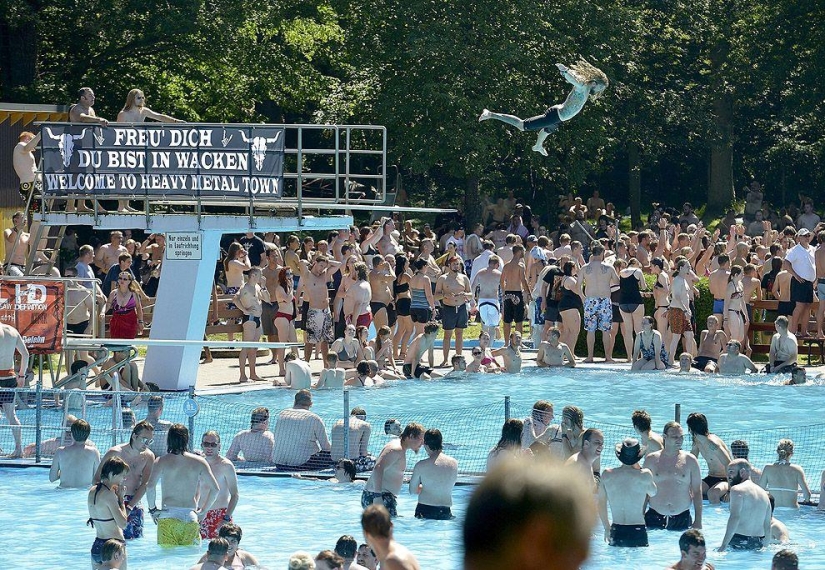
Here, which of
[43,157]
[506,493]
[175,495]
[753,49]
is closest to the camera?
[506,493]

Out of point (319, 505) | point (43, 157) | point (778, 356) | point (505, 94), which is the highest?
point (505, 94)

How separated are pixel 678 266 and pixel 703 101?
2069cm

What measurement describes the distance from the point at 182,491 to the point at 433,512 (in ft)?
8.20

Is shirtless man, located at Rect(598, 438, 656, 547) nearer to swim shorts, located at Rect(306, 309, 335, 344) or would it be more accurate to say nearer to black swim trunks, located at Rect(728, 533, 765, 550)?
black swim trunks, located at Rect(728, 533, 765, 550)

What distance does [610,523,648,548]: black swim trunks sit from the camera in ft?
37.7

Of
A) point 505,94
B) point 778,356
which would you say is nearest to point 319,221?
point 778,356

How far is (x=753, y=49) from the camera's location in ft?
126

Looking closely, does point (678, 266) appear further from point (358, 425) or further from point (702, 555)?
point (702, 555)

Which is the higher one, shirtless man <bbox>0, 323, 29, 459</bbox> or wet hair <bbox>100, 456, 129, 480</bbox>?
shirtless man <bbox>0, 323, 29, 459</bbox>

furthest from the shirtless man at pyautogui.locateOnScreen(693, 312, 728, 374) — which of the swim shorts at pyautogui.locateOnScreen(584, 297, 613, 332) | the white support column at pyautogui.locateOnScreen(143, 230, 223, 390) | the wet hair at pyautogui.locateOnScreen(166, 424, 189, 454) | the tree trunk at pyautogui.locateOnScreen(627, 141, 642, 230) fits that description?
the tree trunk at pyautogui.locateOnScreen(627, 141, 642, 230)

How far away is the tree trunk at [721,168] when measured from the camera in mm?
40219

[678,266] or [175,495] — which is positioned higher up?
[678,266]

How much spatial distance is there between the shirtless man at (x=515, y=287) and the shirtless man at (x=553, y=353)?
4.35 ft

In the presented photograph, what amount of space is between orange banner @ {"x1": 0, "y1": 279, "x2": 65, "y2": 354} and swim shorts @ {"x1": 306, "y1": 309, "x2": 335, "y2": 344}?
5177mm
